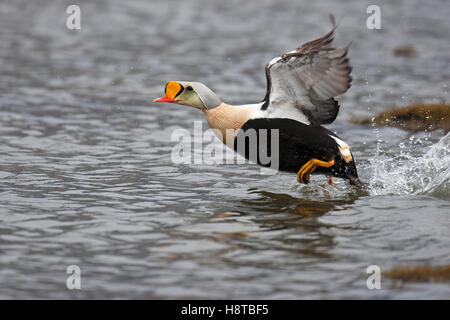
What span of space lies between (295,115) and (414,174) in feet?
5.94

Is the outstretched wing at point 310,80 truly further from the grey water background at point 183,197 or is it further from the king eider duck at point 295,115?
the grey water background at point 183,197

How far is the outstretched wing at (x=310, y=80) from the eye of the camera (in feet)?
24.6

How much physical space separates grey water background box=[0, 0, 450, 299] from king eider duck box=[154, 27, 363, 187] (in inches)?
18.5

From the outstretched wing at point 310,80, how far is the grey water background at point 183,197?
3.37ft

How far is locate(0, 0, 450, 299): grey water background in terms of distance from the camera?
6.00 meters

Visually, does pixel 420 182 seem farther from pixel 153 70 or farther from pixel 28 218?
pixel 153 70
